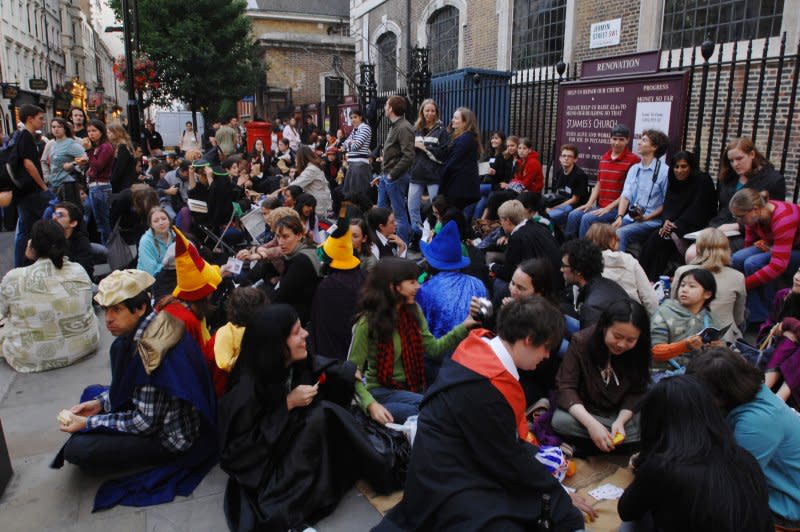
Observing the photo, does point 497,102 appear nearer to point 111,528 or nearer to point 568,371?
point 568,371

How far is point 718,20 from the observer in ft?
33.9

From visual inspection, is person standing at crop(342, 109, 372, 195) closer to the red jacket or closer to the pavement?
the red jacket

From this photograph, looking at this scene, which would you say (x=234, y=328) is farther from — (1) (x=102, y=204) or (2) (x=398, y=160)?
(1) (x=102, y=204)

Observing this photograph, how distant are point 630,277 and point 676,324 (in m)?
0.69

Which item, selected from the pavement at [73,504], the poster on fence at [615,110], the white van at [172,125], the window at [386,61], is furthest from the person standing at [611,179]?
the white van at [172,125]

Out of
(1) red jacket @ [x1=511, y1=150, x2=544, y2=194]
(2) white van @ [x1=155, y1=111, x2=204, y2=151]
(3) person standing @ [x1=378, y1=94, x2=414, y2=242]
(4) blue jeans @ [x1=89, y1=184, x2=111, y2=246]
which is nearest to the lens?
(3) person standing @ [x1=378, y1=94, x2=414, y2=242]

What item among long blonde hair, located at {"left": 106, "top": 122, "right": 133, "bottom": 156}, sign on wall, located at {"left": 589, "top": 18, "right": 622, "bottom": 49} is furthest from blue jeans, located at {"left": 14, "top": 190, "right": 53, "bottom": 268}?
sign on wall, located at {"left": 589, "top": 18, "right": 622, "bottom": 49}

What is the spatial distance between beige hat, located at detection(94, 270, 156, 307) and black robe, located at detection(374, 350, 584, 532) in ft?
5.78

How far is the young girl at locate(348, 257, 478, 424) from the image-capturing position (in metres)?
3.60

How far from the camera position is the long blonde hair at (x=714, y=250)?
4691 millimetres

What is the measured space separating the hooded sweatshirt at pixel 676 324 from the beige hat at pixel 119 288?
133 inches

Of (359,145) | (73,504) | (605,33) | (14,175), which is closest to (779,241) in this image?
(73,504)

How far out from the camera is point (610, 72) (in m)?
7.80

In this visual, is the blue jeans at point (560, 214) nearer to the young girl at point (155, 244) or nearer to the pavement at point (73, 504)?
the young girl at point (155, 244)
